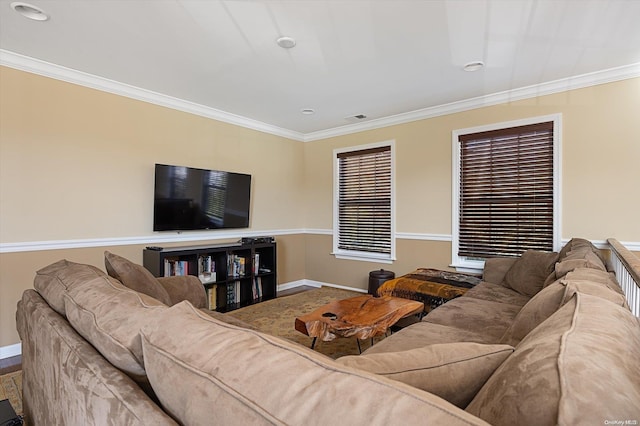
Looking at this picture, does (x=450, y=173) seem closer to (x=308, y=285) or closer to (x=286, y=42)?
(x=286, y=42)

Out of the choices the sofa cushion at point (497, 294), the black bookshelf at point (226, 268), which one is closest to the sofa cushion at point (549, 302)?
the sofa cushion at point (497, 294)

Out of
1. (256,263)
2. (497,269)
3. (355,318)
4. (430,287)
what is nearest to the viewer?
(355,318)

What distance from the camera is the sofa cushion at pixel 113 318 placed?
0.91 m

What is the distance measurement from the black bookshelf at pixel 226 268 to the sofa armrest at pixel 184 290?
1079mm

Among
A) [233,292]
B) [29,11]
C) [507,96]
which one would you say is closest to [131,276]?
[29,11]

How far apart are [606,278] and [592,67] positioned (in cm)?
262

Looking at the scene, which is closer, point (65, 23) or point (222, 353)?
point (222, 353)

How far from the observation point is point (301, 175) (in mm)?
5828

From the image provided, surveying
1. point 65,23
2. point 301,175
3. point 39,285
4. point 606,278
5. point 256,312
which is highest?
point 65,23

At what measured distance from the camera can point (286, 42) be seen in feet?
8.87

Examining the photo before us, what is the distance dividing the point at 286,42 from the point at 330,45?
36 centimetres

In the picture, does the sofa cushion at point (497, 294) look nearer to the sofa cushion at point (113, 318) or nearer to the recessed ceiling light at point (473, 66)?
the recessed ceiling light at point (473, 66)

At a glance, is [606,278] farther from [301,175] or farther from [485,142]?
[301,175]

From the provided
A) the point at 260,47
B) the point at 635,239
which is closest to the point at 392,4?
the point at 260,47
